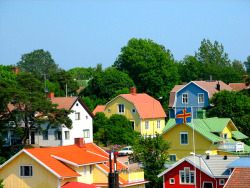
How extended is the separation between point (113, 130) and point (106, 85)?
20679 mm

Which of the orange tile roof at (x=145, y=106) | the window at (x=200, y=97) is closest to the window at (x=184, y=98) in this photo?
the window at (x=200, y=97)

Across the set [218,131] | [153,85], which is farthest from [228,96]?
[153,85]

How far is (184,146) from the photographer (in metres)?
54.1

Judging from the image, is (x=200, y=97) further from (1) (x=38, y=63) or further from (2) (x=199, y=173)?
(1) (x=38, y=63)

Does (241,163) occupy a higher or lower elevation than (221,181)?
higher

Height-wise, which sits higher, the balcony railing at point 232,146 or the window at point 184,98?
the window at point 184,98

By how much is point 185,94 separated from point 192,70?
37068 millimetres

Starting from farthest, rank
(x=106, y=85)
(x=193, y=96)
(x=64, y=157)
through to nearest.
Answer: (x=106, y=85) → (x=193, y=96) → (x=64, y=157)

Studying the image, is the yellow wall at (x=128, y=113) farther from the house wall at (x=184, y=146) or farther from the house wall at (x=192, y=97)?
the house wall at (x=184, y=146)

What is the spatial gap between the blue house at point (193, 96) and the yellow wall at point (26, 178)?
43.5m

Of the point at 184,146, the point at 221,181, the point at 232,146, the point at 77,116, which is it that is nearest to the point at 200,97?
the point at 77,116

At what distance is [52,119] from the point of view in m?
59.8

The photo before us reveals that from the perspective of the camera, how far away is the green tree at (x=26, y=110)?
57.7 meters

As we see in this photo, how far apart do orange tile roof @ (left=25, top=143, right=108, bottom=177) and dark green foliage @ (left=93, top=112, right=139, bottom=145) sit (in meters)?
22.8
